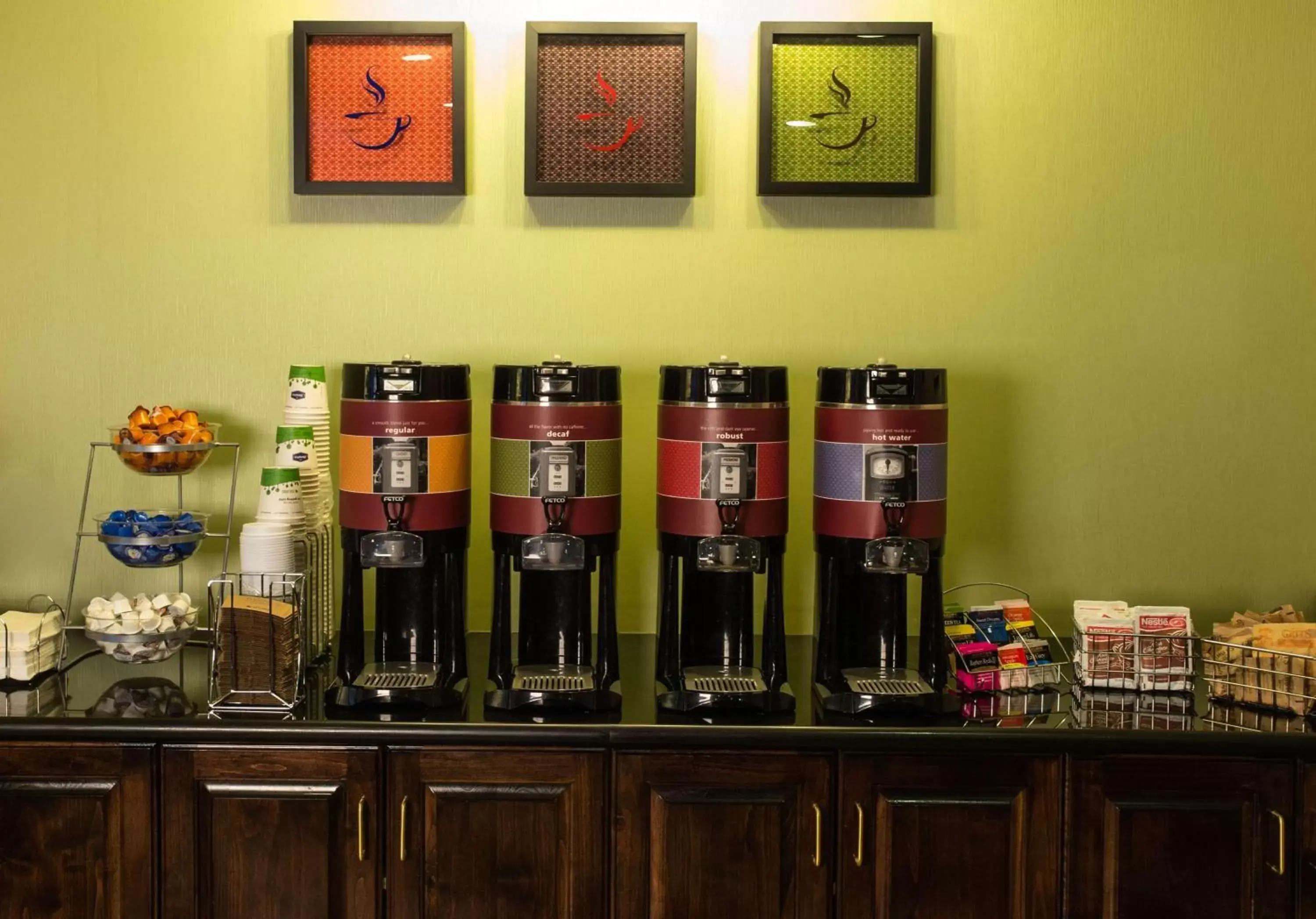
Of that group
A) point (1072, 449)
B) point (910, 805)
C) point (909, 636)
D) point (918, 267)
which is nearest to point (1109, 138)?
point (918, 267)

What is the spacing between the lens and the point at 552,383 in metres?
1.97

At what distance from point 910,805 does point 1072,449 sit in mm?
938

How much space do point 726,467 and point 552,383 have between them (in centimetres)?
31

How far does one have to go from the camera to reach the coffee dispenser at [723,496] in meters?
1.97

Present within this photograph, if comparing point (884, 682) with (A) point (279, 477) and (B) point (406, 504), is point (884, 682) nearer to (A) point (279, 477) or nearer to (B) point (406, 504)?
(B) point (406, 504)

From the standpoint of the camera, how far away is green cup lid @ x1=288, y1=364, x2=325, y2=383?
230 centimetres

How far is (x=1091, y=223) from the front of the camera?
7.98 feet

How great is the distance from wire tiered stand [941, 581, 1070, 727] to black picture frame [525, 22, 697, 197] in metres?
0.95

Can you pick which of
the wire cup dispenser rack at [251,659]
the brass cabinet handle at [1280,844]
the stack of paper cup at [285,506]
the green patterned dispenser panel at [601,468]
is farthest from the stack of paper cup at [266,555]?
the brass cabinet handle at [1280,844]

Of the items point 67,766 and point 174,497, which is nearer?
point 67,766

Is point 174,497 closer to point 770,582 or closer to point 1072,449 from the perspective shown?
point 770,582

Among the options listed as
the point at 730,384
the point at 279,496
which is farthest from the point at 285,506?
the point at 730,384

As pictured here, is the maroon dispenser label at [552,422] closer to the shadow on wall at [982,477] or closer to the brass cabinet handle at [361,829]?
the brass cabinet handle at [361,829]

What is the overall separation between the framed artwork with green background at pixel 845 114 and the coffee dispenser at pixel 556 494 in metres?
0.65
